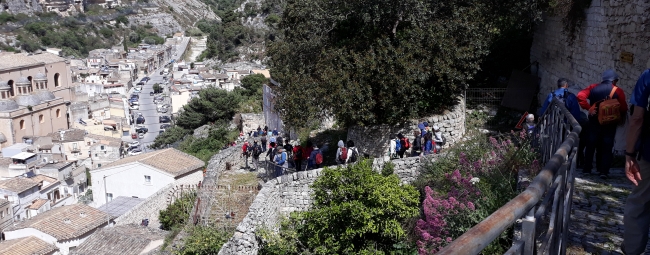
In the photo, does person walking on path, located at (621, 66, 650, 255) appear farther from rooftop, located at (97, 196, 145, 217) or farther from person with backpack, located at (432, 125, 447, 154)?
rooftop, located at (97, 196, 145, 217)

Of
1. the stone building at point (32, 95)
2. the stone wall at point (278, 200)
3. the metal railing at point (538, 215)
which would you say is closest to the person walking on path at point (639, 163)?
the metal railing at point (538, 215)

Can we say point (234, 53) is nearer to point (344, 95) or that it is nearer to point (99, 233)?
point (99, 233)

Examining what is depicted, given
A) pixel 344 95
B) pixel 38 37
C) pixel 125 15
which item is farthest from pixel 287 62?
pixel 125 15

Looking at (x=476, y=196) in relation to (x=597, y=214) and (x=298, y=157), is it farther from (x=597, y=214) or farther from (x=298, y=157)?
(x=298, y=157)

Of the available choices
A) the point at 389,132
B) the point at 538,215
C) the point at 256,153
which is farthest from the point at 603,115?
the point at 256,153

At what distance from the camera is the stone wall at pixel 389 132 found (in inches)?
583

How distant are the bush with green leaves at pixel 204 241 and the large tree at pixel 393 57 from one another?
4156 mm

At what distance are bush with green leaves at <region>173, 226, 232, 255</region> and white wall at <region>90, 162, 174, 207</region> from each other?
613 inches

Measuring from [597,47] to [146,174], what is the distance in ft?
75.7

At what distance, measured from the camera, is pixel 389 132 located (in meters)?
14.8

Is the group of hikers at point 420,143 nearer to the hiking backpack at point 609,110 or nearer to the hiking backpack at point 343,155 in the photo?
the hiking backpack at point 343,155

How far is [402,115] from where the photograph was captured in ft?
47.6

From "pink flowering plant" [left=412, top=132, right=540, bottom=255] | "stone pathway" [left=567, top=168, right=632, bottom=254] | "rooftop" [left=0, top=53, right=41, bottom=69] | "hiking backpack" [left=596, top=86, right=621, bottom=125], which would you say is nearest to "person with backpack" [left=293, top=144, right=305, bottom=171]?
"pink flowering plant" [left=412, top=132, right=540, bottom=255]

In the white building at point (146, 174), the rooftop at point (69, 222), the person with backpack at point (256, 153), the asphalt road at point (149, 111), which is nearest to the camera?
the person with backpack at point (256, 153)
